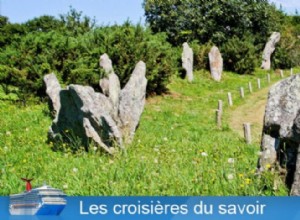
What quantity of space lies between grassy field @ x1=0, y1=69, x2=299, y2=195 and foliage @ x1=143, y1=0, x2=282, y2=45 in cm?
465

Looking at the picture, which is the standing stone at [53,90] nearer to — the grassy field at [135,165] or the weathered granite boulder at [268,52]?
the grassy field at [135,165]

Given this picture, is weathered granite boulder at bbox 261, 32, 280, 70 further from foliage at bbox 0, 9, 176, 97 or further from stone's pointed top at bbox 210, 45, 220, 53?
foliage at bbox 0, 9, 176, 97

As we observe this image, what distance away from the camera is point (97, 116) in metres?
9.23

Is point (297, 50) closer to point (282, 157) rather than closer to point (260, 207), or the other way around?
point (282, 157)

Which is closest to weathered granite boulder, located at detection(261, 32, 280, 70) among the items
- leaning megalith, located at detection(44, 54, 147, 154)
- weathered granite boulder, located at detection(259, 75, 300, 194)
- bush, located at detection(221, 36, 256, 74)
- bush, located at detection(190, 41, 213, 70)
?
bush, located at detection(221, 36, 256, 74)

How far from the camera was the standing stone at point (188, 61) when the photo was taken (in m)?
24.8

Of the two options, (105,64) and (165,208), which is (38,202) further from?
(105,64)

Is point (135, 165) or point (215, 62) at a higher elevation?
point (215, 62)

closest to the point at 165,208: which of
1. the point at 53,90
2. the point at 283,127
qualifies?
the point at 283,127

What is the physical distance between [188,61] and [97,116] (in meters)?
16.6

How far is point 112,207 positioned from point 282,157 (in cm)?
220

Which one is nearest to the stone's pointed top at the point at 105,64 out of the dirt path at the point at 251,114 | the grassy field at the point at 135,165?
the grassy field at the point at 135,165

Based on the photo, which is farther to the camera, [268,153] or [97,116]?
[97,116]

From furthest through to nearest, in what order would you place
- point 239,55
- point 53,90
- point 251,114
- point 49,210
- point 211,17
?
point 239,55 < point 211,17 < point 251,114 < point 53,90 < point 49,210
